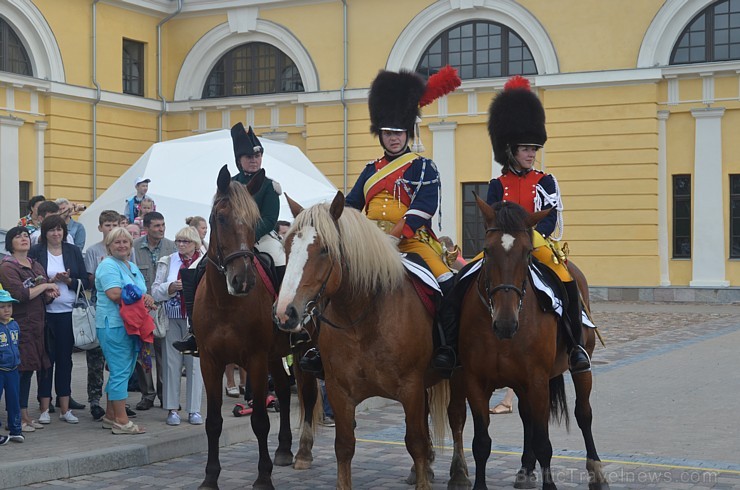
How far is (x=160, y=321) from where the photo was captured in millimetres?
9914

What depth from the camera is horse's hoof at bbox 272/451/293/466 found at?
8.45 m

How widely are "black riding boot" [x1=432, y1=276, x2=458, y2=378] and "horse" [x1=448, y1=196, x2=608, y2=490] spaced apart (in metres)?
0.07

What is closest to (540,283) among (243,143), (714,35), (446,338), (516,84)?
(446,338)

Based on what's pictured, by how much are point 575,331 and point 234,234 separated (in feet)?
8.72

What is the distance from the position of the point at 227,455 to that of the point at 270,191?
2.43m

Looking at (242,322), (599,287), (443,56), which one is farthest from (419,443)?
(443,56)

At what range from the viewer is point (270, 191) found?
838 cm

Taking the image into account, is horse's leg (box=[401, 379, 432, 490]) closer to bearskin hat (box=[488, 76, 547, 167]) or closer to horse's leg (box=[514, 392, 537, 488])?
horse's leg (box=[514, 392, 537, 488])

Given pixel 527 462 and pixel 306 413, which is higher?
pixel 306 413

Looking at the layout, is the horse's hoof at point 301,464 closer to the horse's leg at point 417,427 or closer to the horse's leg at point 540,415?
the horse's leg at point 417,427

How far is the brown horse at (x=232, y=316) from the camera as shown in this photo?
7418 mm

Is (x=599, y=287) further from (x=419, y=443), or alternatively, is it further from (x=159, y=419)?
(x=419, y=443)

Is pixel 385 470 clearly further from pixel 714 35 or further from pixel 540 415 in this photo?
pixel 714 35

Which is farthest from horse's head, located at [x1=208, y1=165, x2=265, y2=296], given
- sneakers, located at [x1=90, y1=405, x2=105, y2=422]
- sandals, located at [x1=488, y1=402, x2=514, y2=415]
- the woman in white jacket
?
sandals, located at [x1=488, y1=402, x2=514, y2=415]
